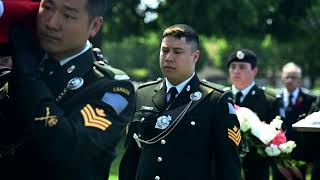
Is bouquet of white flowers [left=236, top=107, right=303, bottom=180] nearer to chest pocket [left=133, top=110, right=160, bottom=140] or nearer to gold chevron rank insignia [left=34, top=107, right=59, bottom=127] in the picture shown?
chest pocket [left=133, top=110, right=160, bottom=140]

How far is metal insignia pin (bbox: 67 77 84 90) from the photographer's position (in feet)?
8.11

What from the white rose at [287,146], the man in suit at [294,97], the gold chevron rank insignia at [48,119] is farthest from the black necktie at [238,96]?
the gold chevron rank insignia at [48,119]

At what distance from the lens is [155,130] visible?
4.30 meters

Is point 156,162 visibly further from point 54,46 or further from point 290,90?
point 290,90

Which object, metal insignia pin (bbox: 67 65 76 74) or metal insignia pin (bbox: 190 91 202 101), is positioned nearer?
metal insignia pin (bbox: 67 65 76 74)

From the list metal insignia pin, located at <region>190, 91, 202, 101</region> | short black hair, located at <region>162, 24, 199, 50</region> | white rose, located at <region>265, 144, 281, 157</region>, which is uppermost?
short black hair, located at <region>162, 24, 199, 50</region>

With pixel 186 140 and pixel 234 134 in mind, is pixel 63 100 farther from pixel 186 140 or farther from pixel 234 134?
pixel 234 134

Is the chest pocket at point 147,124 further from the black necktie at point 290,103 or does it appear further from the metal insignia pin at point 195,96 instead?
the black necktie at point 290,103

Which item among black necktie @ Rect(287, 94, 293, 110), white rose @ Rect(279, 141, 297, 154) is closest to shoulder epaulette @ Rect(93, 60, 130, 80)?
white rose @ Rect(279, 141, 297, 154)

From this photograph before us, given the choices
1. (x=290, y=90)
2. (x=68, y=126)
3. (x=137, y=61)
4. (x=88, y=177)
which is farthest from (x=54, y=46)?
(x=137, y=61)

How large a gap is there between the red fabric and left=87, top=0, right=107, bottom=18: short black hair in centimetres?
21

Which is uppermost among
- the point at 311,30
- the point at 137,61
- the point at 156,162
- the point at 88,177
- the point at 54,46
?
the point at 54,46

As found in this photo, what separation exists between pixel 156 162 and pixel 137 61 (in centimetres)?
7261

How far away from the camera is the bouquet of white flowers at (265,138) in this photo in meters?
6.23
